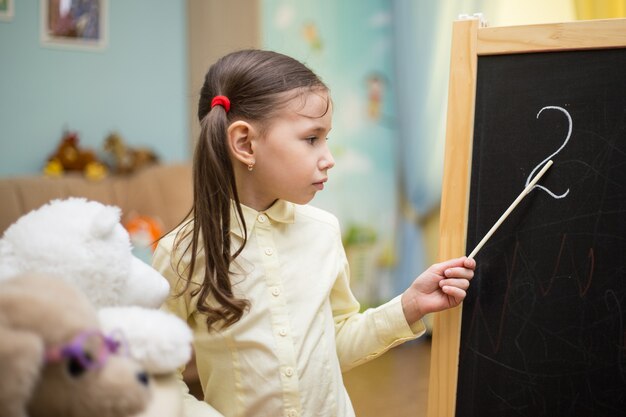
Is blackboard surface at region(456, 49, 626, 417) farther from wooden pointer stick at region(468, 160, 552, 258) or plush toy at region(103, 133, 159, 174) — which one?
plush toy at region(103, 133, 159, 174)

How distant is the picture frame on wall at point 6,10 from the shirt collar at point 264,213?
2600 millimetres

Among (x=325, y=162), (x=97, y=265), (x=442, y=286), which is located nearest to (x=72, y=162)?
(x=325, y=162)

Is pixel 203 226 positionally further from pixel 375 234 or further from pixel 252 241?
pixel 375 234

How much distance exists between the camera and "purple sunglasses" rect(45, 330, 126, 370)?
63 cm

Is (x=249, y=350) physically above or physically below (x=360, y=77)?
below

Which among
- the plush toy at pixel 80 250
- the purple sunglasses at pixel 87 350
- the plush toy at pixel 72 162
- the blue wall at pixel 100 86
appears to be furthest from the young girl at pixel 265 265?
the blue wall at pixel 100 86

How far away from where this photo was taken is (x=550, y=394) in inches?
45.2

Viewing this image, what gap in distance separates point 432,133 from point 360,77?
0.52 m

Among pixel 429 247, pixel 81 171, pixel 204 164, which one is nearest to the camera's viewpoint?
pixel 204 164

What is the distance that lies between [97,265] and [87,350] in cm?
13

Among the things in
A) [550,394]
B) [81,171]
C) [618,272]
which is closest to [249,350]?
[550,394]

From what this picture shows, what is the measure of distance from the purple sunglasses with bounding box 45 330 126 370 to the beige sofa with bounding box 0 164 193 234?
2.40m


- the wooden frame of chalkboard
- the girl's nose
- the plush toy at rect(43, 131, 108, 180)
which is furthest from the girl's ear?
the plush toy at rect(43, 131, 108, 180)

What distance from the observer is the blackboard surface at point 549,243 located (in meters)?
1.11
